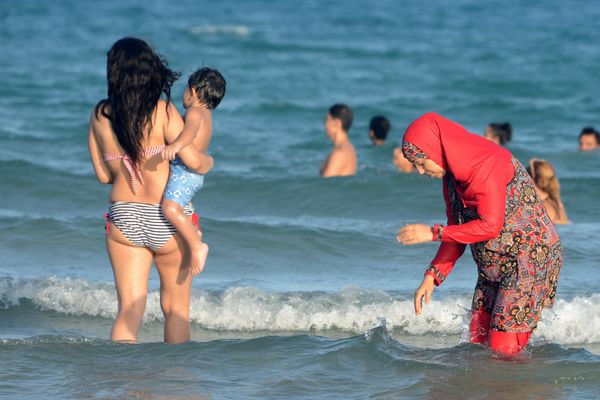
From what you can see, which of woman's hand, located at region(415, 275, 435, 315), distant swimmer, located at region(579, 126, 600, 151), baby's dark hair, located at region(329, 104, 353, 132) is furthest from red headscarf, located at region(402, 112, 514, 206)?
distant swimmer, located at region(579, 126, 600, 151)

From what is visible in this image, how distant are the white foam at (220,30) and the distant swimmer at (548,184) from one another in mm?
23827

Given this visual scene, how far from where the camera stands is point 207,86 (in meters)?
5.12

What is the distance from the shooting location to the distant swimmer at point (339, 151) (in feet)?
40.1

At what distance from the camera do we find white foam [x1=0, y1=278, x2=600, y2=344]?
698 centimetres

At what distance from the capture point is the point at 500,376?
Answer: 5223mm

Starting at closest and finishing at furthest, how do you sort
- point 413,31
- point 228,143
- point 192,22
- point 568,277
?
point 568,277 < point 228,143 < point 413,31 < point 192,22

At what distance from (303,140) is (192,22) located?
70.5ft

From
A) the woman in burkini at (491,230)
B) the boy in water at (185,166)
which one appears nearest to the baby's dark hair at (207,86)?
the boy in water at (185,166)

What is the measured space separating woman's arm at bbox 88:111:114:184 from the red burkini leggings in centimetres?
199

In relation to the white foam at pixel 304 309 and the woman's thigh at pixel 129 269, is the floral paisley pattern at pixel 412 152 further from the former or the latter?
the white foam at pixel 304 309

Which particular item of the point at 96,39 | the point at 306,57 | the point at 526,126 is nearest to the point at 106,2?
the point at 96,39

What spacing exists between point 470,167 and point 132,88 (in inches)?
64.2

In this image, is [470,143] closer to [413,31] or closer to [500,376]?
[500,376]

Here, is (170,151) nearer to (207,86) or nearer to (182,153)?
(182,153)
